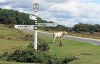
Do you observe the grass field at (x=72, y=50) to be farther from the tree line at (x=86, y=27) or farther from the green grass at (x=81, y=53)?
the tree line at (x=86, y=27)

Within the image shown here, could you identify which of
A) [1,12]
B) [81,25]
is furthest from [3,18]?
[81,25]

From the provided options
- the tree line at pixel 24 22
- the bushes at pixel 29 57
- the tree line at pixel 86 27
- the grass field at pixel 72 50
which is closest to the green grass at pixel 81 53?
the grass field at pixel 72 50

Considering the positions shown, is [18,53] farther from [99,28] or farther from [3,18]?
[3,18]

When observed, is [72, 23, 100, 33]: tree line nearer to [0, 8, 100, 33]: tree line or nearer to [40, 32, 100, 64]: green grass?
[0, 8, 100, 33]: tree line

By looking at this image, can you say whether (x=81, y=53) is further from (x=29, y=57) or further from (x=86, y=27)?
(x=86, y=27)

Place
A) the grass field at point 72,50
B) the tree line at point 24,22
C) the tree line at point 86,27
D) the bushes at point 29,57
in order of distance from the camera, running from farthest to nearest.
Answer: the tree line at point 86,27
the tree line at point 24,22
the grass field at point 72,50
the bushes at point 29,57

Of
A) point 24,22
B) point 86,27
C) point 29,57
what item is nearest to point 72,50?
point 29,57

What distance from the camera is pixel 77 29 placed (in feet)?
362

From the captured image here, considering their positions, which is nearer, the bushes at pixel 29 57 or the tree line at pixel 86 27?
the bushes at pixel 29 57

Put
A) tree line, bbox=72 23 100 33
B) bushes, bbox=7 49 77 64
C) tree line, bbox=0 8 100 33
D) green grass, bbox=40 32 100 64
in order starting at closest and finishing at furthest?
1. bushes, bbox=7 49 77 64
2. green grass, bbox=40 32 100 64
3. tree line, bbox=0 8 100 33
4. tree line, bbox=72 23 100 33

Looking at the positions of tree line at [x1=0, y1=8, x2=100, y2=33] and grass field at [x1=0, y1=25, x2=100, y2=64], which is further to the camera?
tree line at [x1=0, y1=8, x2=100, y2=33]

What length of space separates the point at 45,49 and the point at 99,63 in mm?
8512

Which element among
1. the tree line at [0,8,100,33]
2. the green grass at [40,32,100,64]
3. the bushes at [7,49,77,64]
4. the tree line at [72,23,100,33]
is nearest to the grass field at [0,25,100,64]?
the green grass at [40,32,100,64]

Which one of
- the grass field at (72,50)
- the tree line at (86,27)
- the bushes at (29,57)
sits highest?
the bushes at (29,57)
